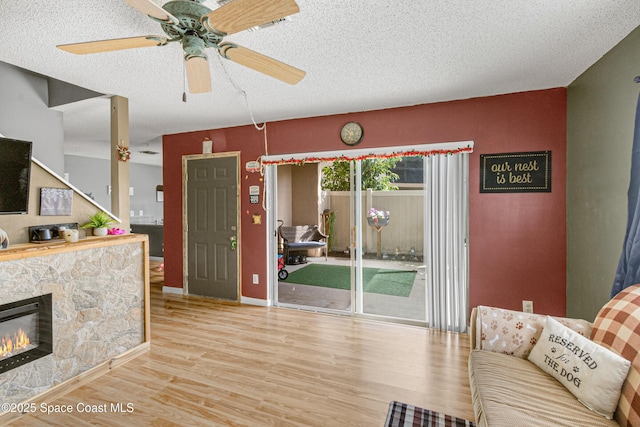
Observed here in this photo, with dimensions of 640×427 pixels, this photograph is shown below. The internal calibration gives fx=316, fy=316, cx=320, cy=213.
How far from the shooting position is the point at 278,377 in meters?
2.51

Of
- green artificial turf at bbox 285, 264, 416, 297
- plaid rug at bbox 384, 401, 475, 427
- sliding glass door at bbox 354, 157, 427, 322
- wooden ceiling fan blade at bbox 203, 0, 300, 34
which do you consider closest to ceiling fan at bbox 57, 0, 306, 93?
wooden ceiling fan blade at bbox 203, 0, 300, 34

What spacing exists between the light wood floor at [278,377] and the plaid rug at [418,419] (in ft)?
0.21

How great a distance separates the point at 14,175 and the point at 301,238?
15.1 feet

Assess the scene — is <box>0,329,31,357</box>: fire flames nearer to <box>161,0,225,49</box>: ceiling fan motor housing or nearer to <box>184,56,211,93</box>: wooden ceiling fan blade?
<box>184,56,211,93</box>: wooden ceiling fan blade

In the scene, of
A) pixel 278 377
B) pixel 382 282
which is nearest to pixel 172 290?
pixel 278 377

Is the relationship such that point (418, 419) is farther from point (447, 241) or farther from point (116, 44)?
point (116, 44)

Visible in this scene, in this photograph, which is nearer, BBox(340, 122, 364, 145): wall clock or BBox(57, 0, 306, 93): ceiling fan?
BBox(57, 0, 306, 93): ceiling fan

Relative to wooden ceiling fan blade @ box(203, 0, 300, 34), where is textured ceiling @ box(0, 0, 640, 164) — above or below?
above

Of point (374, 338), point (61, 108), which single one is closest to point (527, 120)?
point (374, 338)

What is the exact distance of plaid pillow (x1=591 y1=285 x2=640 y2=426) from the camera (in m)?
1.35

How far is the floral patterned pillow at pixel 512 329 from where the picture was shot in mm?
1947

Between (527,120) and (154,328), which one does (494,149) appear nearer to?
(527,120)

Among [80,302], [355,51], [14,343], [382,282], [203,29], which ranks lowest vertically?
[382,282]

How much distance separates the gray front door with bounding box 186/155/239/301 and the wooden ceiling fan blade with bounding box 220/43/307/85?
267 centimetres
